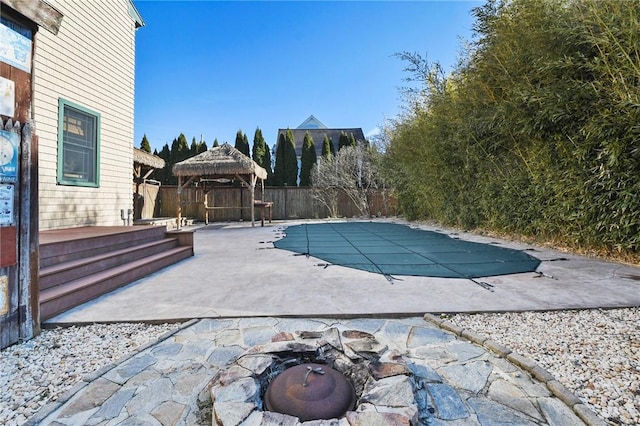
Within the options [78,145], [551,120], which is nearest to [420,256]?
[551,120]

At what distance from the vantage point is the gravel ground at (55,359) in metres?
1.28

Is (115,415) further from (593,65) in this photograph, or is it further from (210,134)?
(210,134)

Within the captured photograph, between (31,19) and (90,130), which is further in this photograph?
(90,130)

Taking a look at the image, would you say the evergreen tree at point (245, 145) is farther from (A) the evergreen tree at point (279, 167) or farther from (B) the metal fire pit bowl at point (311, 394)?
(B) the metal fire pit bowl at point (311, 394)

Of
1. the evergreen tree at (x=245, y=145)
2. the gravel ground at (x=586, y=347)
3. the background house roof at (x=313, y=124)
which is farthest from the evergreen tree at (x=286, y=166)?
the gravel ground at (x=586, y=347)

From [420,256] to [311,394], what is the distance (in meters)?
3.59

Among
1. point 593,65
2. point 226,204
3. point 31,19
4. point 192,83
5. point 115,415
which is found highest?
point 192,83

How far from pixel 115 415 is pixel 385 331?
1.45m

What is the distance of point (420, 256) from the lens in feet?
14.3

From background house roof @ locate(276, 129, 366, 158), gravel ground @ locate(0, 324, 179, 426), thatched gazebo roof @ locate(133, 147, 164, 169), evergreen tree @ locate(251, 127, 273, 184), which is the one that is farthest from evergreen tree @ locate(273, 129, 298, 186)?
gravel ground @ locate(0, 324, 179, 426)

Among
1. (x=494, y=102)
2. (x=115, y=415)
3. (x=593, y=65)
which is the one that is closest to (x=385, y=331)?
(x=115, y=415)

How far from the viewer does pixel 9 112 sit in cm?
170

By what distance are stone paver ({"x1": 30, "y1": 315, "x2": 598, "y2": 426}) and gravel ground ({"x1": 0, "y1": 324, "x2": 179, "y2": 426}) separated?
13cm

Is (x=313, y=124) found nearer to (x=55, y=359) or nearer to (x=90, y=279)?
(x=90, y=279)
